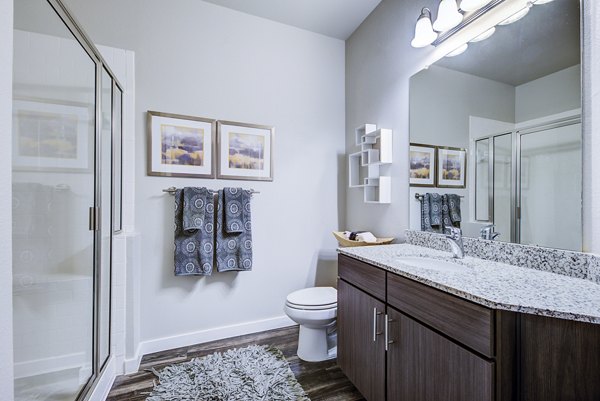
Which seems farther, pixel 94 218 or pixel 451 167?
pixel 451 167

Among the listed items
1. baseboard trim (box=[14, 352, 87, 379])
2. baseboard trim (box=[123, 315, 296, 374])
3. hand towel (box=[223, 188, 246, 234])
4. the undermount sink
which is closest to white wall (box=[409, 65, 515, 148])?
the undermount sink

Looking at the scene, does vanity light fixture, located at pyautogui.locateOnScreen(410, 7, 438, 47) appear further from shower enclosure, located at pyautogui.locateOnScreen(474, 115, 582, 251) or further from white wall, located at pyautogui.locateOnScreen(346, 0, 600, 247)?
shower enclosure, located at pyautogui.locateOnScreen(474, 115, 582, 251)

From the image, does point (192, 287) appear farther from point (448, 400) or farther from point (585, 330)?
point (585, 330)

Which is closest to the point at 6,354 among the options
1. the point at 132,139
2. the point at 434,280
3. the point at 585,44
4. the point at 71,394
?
the point at 71,394

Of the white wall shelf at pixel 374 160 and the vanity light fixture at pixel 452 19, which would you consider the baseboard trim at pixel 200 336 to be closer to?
the white wall shelf at pixel 374 160

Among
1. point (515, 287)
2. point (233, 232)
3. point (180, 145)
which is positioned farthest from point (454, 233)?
point (180, 145)

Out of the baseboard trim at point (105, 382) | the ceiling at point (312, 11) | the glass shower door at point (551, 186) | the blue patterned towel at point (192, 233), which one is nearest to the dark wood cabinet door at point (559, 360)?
the glass shower door at point (551, 186)

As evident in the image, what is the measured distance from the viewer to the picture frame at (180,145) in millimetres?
1941

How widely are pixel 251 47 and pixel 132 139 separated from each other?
126 centimetres

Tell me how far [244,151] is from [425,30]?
1.53 m

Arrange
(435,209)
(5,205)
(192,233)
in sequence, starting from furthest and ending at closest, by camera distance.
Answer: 1. (192,233)
2. (435,209)
3. (5,205)

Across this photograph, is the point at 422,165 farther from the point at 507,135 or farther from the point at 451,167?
the point at 507,135

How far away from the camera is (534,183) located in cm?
121

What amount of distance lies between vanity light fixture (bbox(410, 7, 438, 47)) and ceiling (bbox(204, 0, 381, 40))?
28.1 inches
